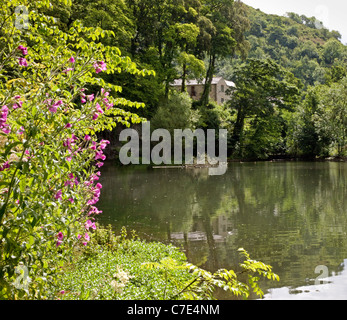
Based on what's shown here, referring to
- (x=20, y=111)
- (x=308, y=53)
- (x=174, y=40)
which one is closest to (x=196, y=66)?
(x=174, y=40)

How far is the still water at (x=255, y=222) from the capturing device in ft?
23.2

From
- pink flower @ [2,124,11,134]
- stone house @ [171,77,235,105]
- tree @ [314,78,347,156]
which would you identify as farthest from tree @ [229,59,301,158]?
pink flower @ [2,124,11,134]

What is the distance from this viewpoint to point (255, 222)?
11.5 metres

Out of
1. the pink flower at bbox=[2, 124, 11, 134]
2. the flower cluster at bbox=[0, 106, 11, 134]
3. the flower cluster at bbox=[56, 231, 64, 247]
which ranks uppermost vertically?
the flower cluster at bbox=[0, 106, 11, 134]

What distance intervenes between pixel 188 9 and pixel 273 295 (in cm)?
3488

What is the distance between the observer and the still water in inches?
279

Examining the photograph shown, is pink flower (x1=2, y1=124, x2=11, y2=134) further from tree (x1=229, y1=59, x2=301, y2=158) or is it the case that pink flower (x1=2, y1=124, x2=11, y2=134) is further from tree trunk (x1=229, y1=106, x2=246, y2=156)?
tree (x1=229, y1=59, x2=301, y2=158)

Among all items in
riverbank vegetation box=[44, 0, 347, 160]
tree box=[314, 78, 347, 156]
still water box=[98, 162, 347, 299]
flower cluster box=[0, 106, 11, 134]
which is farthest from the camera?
tree box=[314, 78, 347, 156]

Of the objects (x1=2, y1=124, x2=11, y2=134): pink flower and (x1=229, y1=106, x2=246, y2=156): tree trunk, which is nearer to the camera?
(x1=2, y1=124, x2=11, y2=134): pink flower

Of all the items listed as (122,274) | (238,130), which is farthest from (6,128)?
(238,130)

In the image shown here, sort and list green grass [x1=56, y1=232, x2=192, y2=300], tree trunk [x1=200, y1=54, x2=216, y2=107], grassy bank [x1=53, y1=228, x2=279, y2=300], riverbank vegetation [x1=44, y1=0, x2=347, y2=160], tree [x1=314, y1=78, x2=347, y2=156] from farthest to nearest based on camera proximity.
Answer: tree trunk [x1=200, y1=54, x2=216, y2=107] < tree [x1=314, y1=78, x2=347, y2=156] < riverbank vegetation [x1=44, y1=0, x2=347, y2=160] < green grass [x1=56, y1=232, x2=192, y2=300] < grassy bank [x1=53, y1=228, x2=279, y2=300]

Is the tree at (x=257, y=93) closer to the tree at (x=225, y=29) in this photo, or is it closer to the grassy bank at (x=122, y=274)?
the tree at (x=225, y=29)

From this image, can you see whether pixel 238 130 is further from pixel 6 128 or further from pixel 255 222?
pixel 6 128

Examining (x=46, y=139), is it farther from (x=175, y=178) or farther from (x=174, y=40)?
(x=174, y=40)
